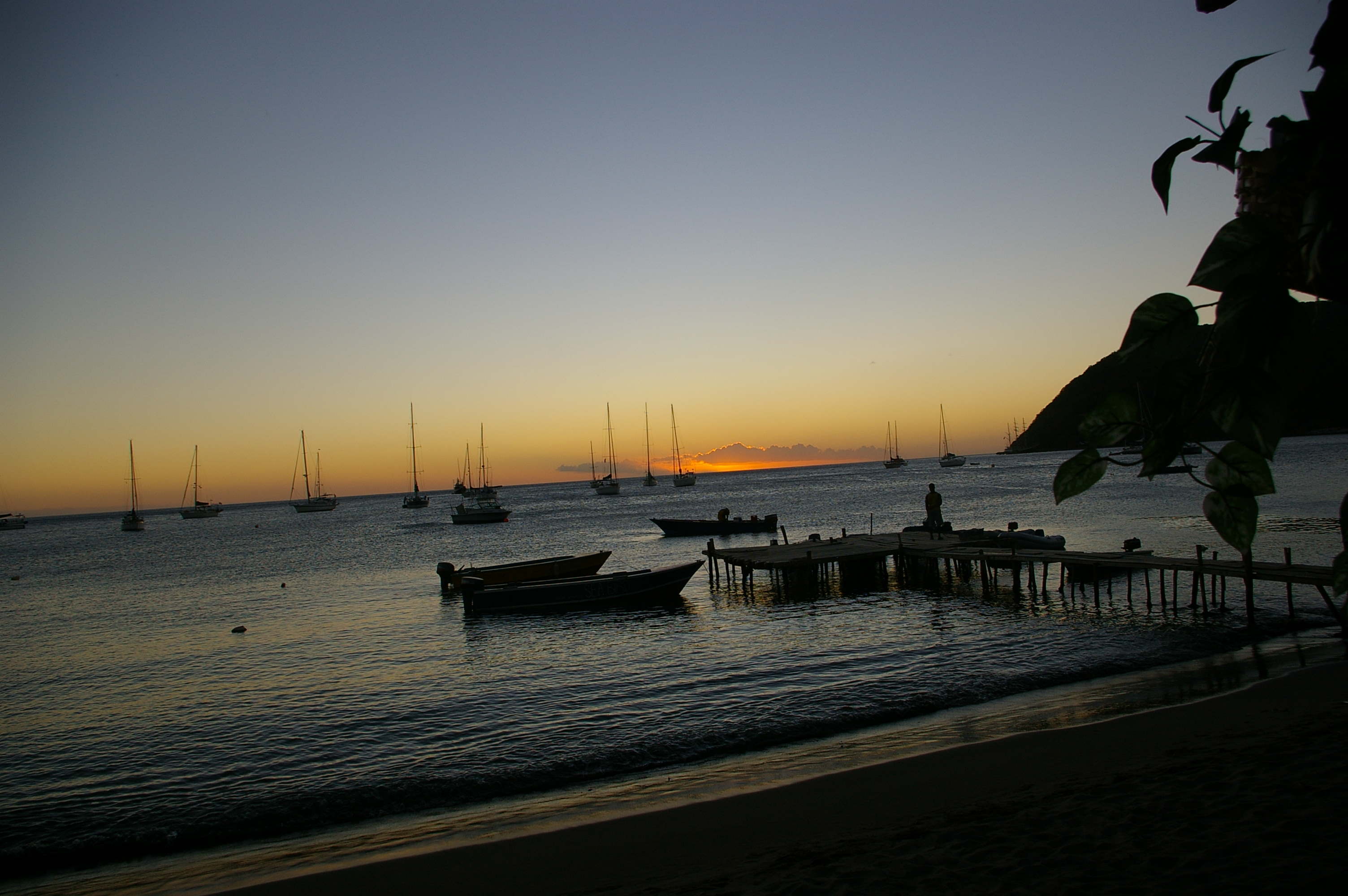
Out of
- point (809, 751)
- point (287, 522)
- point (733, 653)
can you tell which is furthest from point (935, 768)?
point (287, 522)

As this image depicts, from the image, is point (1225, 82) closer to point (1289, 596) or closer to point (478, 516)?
point (1289, 596)

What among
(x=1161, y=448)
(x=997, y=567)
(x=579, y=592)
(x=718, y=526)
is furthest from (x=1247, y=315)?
(x=718, y=526)

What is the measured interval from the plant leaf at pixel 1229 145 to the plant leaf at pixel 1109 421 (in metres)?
0.36

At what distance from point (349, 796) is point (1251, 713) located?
13.4m

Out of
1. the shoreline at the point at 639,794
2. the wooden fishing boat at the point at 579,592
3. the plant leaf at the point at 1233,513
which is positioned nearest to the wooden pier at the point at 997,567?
the wooden fishing boat at the point at 579,592

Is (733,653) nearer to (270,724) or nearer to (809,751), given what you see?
(809,751)

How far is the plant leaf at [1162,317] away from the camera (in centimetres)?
112

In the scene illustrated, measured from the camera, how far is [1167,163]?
1.15m

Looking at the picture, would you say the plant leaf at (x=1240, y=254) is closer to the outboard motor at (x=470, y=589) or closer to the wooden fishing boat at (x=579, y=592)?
the wooden fishing boat at (x=579, y=592)

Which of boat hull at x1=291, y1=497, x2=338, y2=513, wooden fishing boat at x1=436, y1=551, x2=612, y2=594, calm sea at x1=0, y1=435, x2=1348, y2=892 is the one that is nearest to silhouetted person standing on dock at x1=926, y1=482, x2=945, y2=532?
calm sea at x1=0, y1=435, x2=1348, y2=892

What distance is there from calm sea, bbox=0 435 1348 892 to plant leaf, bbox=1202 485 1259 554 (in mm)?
11624

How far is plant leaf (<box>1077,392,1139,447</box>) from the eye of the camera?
1.16 meters

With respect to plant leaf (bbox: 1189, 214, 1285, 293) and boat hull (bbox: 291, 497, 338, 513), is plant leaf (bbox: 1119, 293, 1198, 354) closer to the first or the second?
plant leaf (bbox: 1189, 214, 1285, 293)

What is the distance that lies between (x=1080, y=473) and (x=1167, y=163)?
0.46 m
